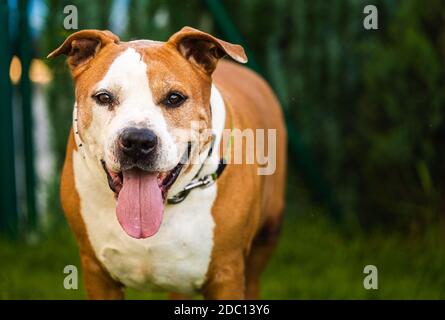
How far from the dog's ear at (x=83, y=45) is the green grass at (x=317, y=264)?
178 cm

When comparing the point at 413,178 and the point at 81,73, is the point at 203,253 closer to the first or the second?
the point at 81,73

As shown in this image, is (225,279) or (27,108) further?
(27,108)

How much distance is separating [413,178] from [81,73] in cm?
285

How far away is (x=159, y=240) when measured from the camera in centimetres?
341

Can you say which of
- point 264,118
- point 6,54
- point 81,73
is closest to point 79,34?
point 81,73

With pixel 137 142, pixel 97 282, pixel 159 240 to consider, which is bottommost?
pixel 97 282

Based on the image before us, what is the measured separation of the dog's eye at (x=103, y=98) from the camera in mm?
3156

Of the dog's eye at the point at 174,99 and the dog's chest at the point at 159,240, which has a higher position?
the dog's eye at the point at 174,99

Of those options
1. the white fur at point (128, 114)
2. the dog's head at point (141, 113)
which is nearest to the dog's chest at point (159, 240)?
the dog's head at point (141, 113)

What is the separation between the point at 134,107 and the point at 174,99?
0.18 m

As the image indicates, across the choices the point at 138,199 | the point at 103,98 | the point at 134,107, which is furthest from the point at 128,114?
the point at 138,199

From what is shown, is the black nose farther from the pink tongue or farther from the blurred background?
the blurred background

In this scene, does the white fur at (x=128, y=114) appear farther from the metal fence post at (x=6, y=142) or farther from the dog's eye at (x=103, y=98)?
the metal fence post at (x=6, y=142)

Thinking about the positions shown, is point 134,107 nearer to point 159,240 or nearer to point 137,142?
point 137,142
